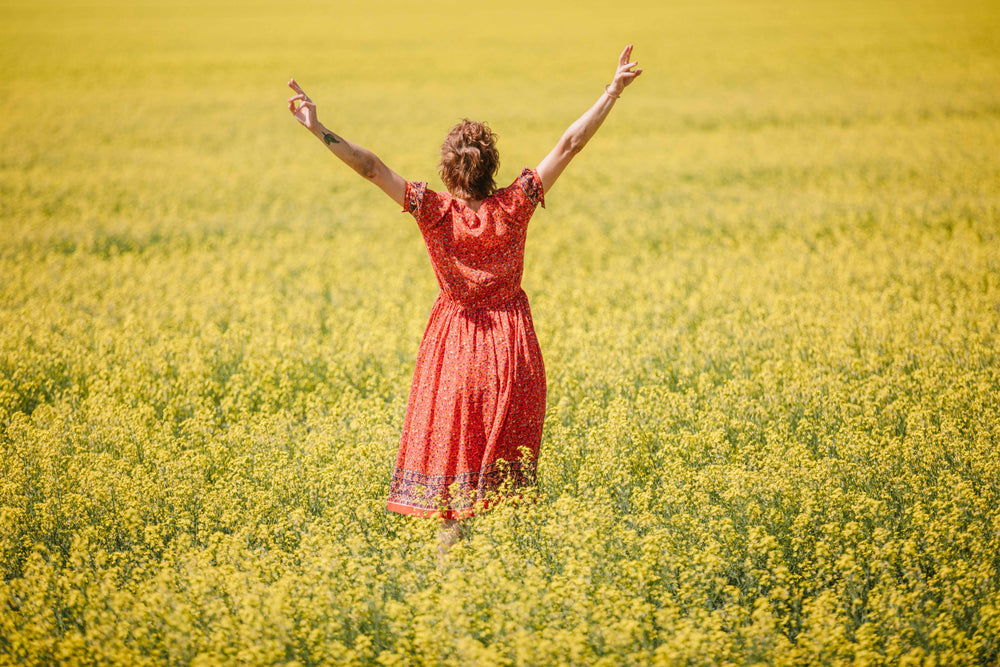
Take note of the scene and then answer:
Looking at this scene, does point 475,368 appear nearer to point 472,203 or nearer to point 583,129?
point 472,203

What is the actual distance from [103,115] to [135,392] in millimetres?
17482

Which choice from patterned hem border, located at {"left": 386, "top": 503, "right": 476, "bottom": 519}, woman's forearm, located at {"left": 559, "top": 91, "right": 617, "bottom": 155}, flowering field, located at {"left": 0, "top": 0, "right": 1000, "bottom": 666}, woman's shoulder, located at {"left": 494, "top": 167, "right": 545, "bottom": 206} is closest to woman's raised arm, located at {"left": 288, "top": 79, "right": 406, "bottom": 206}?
woman's shoulder, located at {"left": 494, "top": 167, "right": 545, "bottom": 206}

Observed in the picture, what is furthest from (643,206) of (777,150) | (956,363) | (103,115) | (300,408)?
(103,115)

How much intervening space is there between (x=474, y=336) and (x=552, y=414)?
1579 mm

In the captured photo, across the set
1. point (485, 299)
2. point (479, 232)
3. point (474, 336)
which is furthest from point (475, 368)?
point (479, 232)

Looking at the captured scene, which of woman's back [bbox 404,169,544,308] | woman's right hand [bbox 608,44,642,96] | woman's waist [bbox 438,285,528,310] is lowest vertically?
woman's waist [bbox 438,285,528,310]

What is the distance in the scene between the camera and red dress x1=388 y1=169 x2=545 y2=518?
3891 millimetres

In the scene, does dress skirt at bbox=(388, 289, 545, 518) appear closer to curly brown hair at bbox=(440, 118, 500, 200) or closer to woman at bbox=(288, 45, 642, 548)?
woman at bbox=(288, 45, 642, 548)

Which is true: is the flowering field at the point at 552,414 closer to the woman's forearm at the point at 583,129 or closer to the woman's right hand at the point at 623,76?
the woman's forearm at the point at 583,129

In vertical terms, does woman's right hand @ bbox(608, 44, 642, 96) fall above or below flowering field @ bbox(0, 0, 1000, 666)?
above

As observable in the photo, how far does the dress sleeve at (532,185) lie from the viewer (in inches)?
152

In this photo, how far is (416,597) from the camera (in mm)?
3537

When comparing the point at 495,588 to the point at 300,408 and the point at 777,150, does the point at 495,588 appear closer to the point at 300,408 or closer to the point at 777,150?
the point at 300,408

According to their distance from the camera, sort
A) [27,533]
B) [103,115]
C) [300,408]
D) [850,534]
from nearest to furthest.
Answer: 1. [850,534]
2. [27,533]
3. [300,408]
4. [103,115]
